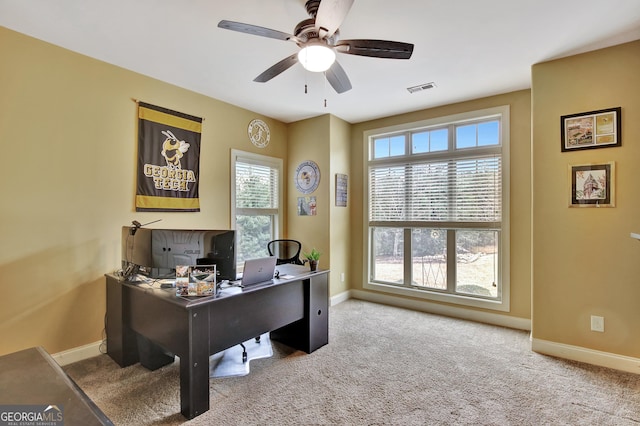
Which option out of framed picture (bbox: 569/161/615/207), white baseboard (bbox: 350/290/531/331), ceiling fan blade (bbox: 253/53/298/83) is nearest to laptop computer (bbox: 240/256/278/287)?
ceiling fan blade (bbox: 253/53/298/83)

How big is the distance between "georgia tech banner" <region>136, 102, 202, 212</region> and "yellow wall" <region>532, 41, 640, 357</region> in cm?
364

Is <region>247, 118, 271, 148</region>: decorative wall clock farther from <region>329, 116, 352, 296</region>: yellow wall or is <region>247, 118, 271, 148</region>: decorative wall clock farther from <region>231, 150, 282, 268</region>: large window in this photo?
<region>329, 116, 352, 296</region>: yellow wall

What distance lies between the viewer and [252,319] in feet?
7.66

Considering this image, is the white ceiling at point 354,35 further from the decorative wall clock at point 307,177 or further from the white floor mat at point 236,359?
the white floor mat at point 236,359

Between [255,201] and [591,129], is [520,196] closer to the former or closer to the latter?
[591,129]

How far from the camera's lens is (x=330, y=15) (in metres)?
1.69

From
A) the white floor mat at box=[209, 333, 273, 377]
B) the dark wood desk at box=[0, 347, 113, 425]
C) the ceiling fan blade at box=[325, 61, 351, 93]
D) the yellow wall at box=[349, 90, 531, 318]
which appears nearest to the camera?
the dark wood desk at box=[0, 347, 113, 425]

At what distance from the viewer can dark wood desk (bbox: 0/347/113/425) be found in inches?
31.7

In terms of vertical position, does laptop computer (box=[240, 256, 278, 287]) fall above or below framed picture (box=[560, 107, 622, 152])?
below

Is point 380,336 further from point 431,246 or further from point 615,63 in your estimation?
→ point 615,63

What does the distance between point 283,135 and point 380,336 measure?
3217 mm

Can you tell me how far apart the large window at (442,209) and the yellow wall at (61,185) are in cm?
307

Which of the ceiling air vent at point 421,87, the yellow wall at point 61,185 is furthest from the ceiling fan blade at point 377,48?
the yellow wall at point 61,185

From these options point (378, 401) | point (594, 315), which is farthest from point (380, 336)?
point (594, 315)
